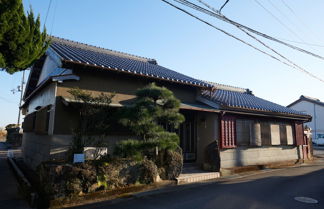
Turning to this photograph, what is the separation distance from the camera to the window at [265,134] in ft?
37.8

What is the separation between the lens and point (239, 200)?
5445mm

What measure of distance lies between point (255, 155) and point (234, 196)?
5.97m

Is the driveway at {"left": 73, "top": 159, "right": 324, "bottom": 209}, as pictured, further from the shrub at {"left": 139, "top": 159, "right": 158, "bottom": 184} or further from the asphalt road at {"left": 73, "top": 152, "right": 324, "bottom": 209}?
the shrub at {"left": 139, "top": 159, "right": 158, "bottom": 184}

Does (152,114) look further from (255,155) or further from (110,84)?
(255,155)

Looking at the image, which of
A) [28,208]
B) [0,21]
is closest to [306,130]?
[28,208]

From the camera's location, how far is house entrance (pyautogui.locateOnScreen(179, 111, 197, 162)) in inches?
402

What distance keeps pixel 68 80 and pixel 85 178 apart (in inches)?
145

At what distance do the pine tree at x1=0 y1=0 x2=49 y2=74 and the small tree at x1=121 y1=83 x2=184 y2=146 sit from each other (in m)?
3.62

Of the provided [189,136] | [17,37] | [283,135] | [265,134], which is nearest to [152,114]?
[189,136]

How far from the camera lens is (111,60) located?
9906 millimetres

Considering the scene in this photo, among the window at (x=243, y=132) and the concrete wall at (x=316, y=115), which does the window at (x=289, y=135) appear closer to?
the window at (x=243, y=132)

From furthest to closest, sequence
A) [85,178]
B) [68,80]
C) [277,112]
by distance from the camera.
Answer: [277,112]
[68,80]
[85,178]

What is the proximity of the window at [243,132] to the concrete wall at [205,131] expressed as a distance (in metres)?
1.55

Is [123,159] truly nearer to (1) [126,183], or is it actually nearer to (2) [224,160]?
(1) [126,183]
